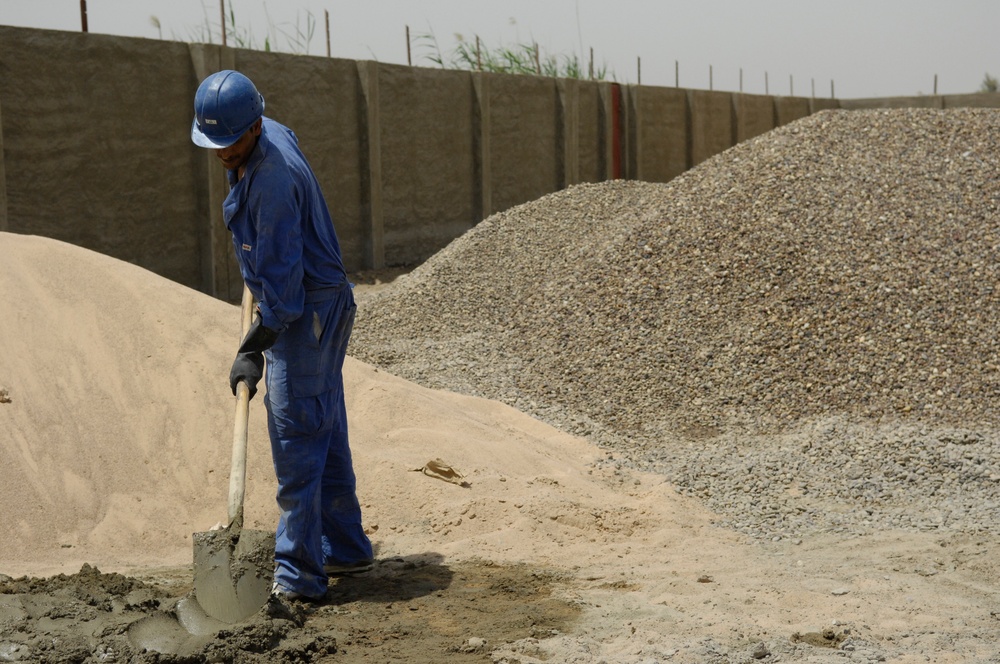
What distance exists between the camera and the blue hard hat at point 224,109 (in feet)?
10.9

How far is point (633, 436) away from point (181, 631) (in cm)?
341

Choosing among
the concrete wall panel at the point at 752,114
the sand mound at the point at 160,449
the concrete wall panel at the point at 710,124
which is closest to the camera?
the sand mound at the point at 160,449

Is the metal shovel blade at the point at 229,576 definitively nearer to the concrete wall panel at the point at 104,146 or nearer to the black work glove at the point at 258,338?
the black work glove at the point at 258,338

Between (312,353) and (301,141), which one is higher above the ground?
(301,141)

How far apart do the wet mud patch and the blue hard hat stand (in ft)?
4.67

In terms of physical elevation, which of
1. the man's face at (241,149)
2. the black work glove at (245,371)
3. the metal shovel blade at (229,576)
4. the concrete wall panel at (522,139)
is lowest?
the metal shovel blade at (229,576)

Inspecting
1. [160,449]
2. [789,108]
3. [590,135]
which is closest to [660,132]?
[590,135]

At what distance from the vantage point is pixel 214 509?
4438mm

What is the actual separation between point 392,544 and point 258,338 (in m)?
1.27

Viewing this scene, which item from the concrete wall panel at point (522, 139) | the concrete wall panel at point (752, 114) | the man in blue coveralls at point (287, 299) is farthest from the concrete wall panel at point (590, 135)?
the man in blue coveralls at point (287, 299)

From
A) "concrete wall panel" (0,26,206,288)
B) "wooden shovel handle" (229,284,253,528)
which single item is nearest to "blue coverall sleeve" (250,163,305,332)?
"wooden shovel handle" (229,284,253,528)

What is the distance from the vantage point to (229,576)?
10.5 feet

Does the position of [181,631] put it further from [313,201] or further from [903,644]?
[903,644]

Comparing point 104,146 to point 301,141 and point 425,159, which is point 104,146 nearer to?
point 301,141
